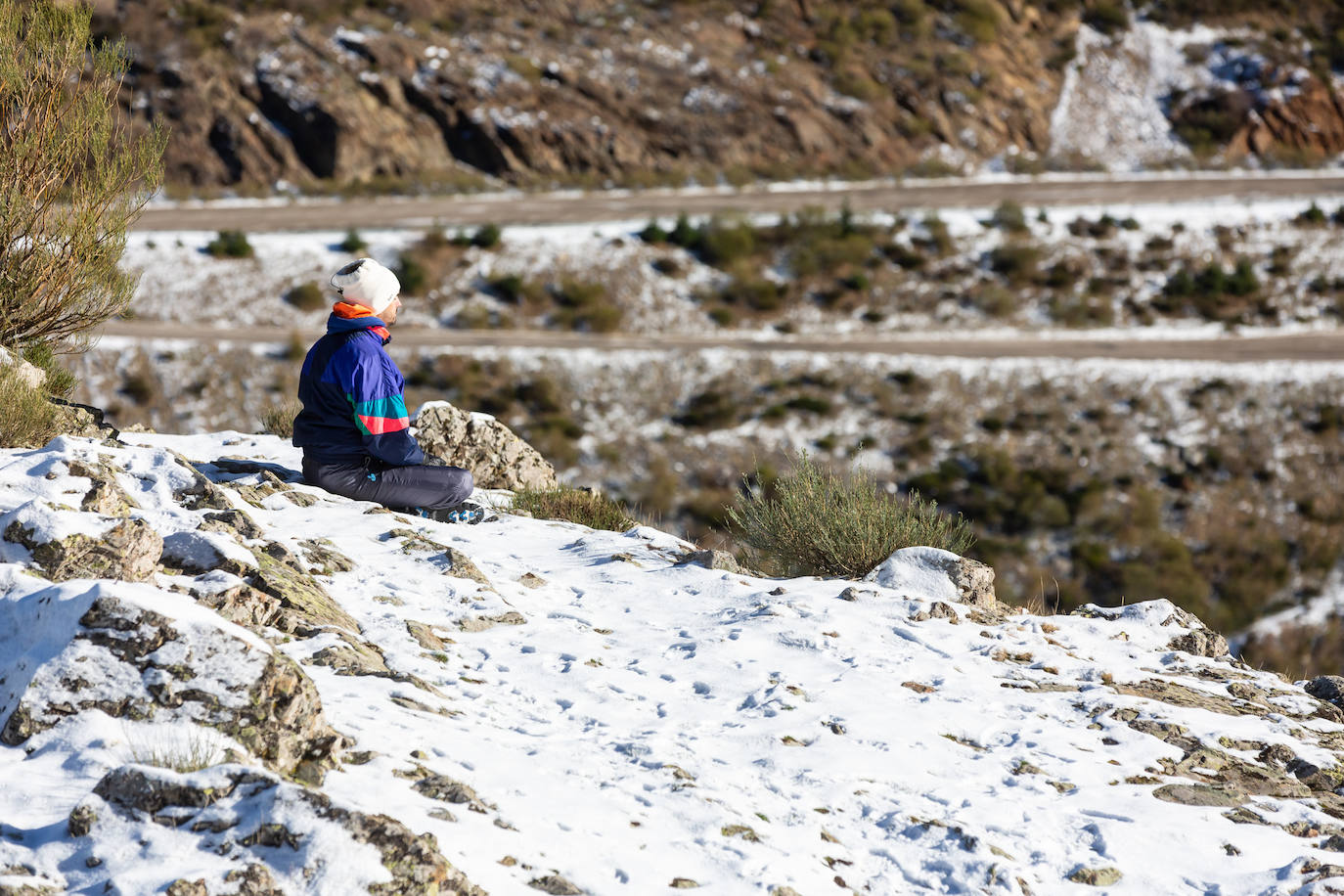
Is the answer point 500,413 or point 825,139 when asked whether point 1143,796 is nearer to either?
point 500,413

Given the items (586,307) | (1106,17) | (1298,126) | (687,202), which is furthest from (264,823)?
(1106,17)

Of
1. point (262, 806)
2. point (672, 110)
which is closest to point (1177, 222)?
point (672, 110)

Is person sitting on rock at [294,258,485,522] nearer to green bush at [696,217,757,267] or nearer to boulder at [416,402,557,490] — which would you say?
boulder at [416,402,557,490]

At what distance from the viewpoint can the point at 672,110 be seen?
110 feet

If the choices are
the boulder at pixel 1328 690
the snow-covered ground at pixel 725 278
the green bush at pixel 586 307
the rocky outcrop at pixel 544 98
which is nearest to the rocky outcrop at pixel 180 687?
the boulder at pixel 1328 690

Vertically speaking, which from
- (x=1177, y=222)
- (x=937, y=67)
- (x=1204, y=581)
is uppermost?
(x=937, y=67)

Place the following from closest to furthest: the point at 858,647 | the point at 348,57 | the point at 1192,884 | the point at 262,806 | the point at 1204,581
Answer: the point at 262,806
the point at 1192,884
the point at 858,647
the point at 1204,581
the point at 348,57

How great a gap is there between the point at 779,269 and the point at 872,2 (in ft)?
58.5

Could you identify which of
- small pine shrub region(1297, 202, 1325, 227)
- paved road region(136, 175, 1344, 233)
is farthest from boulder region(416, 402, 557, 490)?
small pine shrub region(1297, 202, 1325, 227)

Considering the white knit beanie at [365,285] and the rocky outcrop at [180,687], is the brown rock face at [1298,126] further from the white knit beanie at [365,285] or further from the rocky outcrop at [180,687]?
the rocky outcrop at [180,687]

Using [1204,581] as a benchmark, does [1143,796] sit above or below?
above

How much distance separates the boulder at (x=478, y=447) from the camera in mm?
7898

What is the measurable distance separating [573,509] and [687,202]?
24.1m

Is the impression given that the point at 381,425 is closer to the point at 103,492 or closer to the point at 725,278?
the point at 103,492
